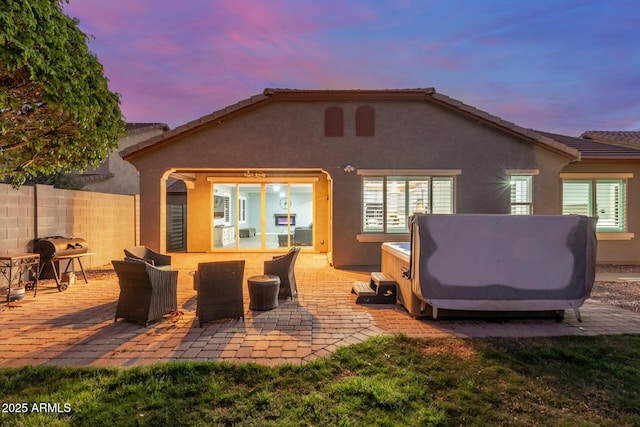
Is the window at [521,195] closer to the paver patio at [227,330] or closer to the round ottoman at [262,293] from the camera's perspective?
the paver patio at [227,330]

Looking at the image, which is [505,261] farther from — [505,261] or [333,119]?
[333,119]

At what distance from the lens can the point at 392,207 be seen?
9625mm

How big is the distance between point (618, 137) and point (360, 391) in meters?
16.4

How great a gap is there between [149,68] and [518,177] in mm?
21044

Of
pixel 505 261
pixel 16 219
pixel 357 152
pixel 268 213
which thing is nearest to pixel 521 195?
pixel 357 152

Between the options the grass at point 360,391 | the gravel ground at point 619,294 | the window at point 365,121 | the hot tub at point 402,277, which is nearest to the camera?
the grass at point 360,391

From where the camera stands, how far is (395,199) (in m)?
9.62

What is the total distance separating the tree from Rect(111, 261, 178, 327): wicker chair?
72.1 inches

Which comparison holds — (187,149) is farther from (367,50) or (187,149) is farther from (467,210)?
(367,50)

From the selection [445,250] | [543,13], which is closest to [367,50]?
[543,13]

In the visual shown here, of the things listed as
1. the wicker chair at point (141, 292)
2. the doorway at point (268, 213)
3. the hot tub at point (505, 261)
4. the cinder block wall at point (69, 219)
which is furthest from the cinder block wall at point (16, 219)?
the hot tub at point (505, 261)

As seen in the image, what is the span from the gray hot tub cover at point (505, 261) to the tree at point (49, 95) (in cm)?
470

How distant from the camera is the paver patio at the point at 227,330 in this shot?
11.9ft

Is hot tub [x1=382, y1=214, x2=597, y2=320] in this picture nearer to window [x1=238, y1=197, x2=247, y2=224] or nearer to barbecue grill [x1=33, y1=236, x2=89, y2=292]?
barbecue grill [x1=33, y1=236, x2=89, y2=292]
